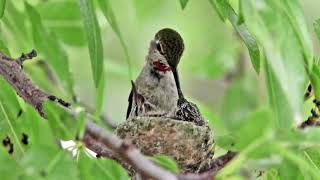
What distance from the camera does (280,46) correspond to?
201cm

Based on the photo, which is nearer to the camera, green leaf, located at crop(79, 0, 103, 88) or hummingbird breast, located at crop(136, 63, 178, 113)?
green leaf, located at crop(79, 0, 103, 88)

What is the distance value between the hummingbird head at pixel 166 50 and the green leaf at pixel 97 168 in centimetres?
115

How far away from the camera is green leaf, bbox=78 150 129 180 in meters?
2.39

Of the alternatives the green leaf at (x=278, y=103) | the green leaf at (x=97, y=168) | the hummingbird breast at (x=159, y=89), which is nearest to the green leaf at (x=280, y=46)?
the green leaf at (x=278, y=103)

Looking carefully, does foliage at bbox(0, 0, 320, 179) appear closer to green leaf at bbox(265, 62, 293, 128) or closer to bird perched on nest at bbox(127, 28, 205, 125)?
green leaf at bbox(265, 62, 293, 128)

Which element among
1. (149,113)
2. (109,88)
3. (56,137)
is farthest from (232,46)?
(56,137)

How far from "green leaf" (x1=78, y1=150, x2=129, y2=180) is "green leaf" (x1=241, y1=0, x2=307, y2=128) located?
1.98ft

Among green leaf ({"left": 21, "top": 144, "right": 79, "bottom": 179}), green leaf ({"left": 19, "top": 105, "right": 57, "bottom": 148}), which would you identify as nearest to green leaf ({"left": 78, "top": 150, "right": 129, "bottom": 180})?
green leaf ({"left": 19, "top": 105, "right": 57, "bottom": 148})

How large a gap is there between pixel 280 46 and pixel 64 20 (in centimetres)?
238

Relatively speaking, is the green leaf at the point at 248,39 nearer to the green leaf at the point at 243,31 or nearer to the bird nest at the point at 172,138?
the green leaf at the point at 243,31

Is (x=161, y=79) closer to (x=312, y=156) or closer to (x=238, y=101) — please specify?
(x=312, y=156)

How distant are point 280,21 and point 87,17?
83cm

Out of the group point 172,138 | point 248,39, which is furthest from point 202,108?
point 248,39

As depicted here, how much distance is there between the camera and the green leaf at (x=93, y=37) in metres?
2.71
